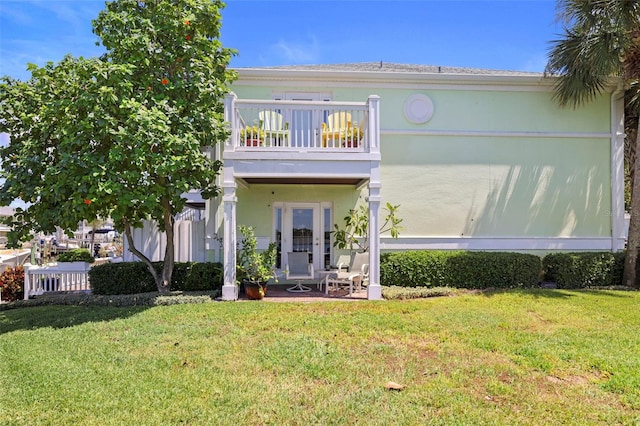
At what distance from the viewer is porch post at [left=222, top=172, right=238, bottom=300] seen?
9133 millimetres

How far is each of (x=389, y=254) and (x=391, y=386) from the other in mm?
6188

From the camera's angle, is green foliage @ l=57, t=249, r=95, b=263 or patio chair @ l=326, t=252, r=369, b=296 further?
green foliage @ l=57, t=249, r=95, b=263

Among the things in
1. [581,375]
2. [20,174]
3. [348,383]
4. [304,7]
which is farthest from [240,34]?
[581,375]

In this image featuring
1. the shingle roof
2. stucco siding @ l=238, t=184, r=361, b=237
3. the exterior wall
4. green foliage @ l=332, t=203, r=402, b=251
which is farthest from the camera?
the shingle roof

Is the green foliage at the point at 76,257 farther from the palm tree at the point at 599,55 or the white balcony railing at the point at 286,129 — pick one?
the palm tree at the point at 599,55

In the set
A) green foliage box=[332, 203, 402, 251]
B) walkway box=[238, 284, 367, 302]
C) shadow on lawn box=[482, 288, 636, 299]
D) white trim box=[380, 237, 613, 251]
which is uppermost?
green foliage box=[332, 203, 402, 251]

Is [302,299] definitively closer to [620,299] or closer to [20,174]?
[20,174]

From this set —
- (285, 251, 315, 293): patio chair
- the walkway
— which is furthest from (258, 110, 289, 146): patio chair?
the walkway

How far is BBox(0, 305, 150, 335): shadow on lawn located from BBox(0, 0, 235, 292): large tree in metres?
1.60

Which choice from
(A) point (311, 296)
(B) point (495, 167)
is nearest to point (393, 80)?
(B) point (495, 167)

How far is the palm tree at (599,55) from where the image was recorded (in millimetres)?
9562

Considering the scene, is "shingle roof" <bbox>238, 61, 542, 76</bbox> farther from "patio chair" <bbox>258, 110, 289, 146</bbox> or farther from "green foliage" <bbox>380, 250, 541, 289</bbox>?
"green foliage" <bbox>380, 250, 541, 289</bbox>

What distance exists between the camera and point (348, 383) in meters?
4.45

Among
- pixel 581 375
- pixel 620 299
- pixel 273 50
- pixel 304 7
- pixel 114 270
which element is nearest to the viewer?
pixel 581 375
